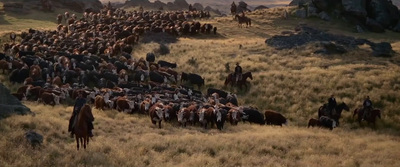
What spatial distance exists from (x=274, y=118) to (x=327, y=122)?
277cm

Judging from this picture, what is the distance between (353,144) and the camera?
16.0 m

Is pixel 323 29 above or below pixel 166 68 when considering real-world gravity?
above

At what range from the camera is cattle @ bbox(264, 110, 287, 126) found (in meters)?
21.0

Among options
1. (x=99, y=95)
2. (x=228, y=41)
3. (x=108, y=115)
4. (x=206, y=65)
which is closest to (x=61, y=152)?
(x=108, y=115)

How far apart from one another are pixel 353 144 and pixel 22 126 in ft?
42.6

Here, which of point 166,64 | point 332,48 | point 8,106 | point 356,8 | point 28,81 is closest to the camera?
point 8,106

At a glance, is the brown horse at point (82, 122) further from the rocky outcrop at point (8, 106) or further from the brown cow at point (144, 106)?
the brown cow at point (144, 106)

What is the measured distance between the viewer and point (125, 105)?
20.5 metres

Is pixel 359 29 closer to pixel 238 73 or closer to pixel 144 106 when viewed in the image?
pixel 238 73

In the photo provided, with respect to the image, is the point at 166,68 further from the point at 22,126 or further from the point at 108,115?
the point at 22,126

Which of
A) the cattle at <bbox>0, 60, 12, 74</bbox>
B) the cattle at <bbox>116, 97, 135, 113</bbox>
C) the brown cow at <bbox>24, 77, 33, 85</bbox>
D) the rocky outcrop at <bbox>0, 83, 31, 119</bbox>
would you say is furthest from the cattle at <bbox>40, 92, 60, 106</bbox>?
the cattle at <bbox>0, 60, 12, 74</bbox>

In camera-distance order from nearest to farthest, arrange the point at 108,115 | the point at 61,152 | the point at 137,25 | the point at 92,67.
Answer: the point at 61,152 → the point at 108,115 → the point at 92,67 → the point at 137,25

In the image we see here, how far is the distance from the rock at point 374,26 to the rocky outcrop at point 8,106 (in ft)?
138

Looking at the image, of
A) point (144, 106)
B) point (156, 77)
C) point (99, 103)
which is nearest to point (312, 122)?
point (144, 106)
